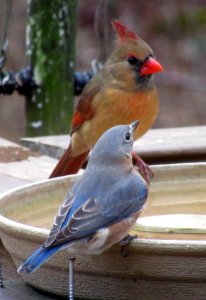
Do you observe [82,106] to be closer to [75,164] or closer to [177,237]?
[75,164]

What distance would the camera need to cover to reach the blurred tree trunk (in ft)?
14.6

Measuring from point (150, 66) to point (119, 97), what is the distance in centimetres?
17

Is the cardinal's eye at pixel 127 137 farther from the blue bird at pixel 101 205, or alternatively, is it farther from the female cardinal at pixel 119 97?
the female cardinal at pixel 119 97

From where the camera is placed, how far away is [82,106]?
4215 mm

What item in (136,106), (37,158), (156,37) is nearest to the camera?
(37,158)

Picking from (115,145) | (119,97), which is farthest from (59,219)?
(119,97)

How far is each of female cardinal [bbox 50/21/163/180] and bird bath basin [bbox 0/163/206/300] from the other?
1.19 metres

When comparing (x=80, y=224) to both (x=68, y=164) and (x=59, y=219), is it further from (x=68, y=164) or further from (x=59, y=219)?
(x=68, y=164)

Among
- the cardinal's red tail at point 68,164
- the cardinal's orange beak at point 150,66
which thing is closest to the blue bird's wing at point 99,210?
the cardinal's red tail at point 68,164

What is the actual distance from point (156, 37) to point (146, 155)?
4.51 meters

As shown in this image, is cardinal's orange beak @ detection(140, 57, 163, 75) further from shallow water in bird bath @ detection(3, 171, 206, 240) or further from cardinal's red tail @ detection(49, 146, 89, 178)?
shallow water in bird bath @ detection(3, 171, 206, 240)

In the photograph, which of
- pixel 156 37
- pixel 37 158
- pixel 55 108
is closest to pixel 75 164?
pixel 37 158

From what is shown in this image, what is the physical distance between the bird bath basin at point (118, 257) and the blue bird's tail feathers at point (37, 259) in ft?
0.18

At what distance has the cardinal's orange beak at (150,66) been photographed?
4.12 metres
